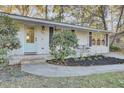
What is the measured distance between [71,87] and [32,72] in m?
2.76

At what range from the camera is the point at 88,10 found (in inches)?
1217

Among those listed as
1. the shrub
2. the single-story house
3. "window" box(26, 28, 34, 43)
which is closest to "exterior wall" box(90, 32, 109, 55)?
the single-story house

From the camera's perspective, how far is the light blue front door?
46.5 ft

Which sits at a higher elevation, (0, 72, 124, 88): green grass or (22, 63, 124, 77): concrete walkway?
(22, 63, 124, 77): concrete walkway

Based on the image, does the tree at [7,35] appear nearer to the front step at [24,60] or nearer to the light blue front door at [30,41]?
the front step at [24,60]

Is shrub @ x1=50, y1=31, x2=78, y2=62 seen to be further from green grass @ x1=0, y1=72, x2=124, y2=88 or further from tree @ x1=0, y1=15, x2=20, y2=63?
green grass @ x1=0, y1=72, x2=124, y2=88

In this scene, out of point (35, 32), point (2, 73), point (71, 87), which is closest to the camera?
point (71, 87)

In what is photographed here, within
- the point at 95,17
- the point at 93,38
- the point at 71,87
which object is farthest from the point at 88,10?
the point at 71,87

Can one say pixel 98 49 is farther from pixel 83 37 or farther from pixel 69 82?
pixel 69 82

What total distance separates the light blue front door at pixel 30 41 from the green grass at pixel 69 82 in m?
6.33

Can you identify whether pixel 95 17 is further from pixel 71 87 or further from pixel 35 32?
pixel 71 87

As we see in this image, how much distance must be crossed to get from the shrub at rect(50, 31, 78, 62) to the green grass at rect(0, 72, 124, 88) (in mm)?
4069
